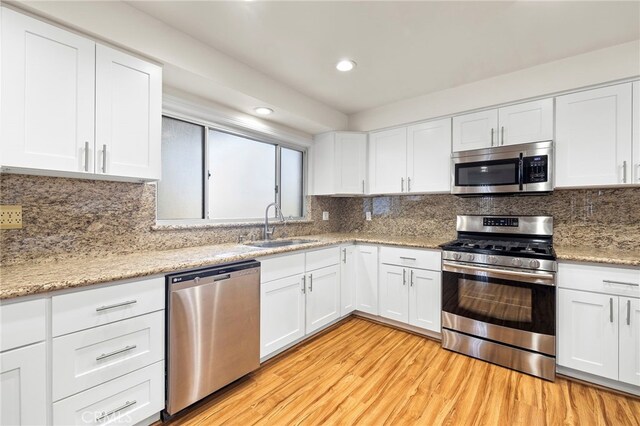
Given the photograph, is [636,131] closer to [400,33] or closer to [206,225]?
[400,33]

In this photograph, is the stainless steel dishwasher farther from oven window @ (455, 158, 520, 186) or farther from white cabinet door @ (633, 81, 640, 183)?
white cabinet door @ (633, 81, 640, 183)

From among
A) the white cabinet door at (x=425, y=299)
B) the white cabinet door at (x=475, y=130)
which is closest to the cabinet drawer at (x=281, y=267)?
the white cabinet door at (x=425, y=299)

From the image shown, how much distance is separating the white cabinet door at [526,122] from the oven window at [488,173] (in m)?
0.20

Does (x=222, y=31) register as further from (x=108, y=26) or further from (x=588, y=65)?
(x=588, y=65)

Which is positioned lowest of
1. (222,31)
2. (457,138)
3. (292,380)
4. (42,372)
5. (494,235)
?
(292,380)

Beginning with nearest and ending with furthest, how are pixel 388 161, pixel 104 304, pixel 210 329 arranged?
pixel 104 304 → pixel 210 329 → pixel 388 161

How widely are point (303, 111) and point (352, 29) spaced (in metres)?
1.11

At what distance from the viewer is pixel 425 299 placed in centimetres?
271

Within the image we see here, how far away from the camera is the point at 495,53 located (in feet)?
7.25

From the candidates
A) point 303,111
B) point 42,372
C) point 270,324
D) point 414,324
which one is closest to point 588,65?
point 303,111

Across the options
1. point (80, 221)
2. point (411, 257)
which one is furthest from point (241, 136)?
point (411, 257)

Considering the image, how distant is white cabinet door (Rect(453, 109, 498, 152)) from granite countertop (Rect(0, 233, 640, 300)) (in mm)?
1123

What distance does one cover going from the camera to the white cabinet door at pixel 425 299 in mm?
2643

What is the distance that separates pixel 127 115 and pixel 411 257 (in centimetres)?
257
